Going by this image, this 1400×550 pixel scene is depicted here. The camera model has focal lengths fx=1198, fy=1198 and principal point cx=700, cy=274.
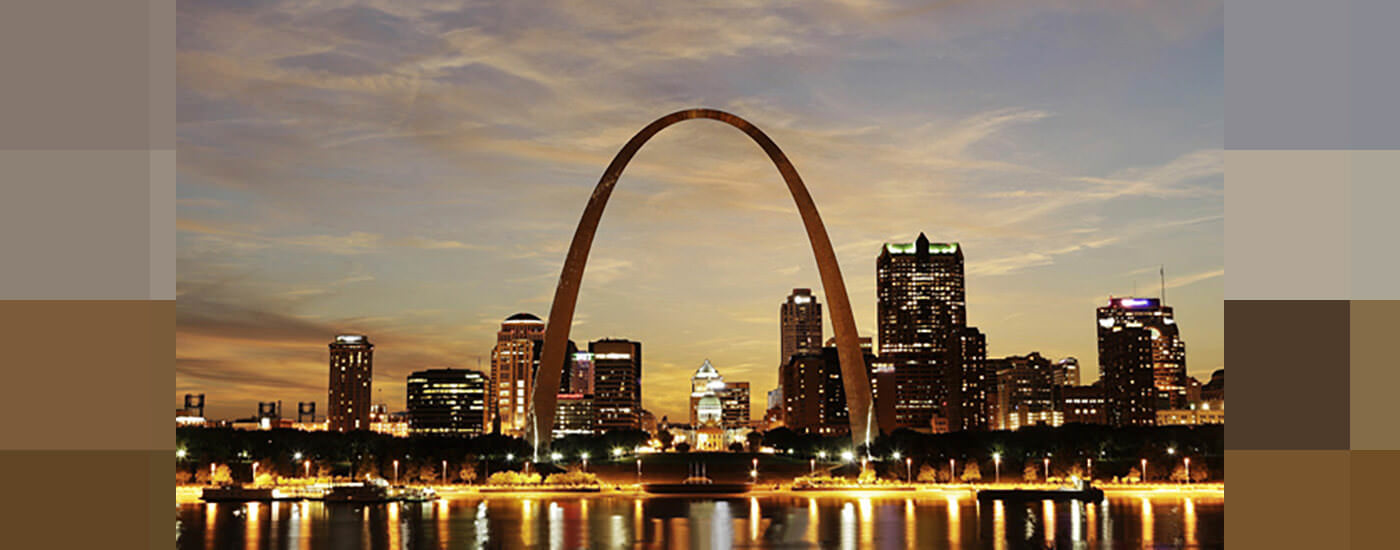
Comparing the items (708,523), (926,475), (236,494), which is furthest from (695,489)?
(236,494)

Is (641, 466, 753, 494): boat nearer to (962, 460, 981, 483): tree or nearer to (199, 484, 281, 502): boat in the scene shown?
(962, 460, 981, 483): tree

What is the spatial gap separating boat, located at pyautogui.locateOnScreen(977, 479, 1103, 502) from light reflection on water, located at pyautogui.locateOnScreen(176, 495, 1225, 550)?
1.11 meters

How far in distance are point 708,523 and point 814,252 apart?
120 ft

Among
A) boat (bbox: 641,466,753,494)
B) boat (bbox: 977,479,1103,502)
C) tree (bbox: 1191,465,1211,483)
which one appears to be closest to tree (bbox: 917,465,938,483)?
boat (bbox: 977,479,1103,502)

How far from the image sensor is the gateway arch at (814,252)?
84.4 meters

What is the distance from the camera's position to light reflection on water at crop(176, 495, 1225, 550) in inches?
1642
